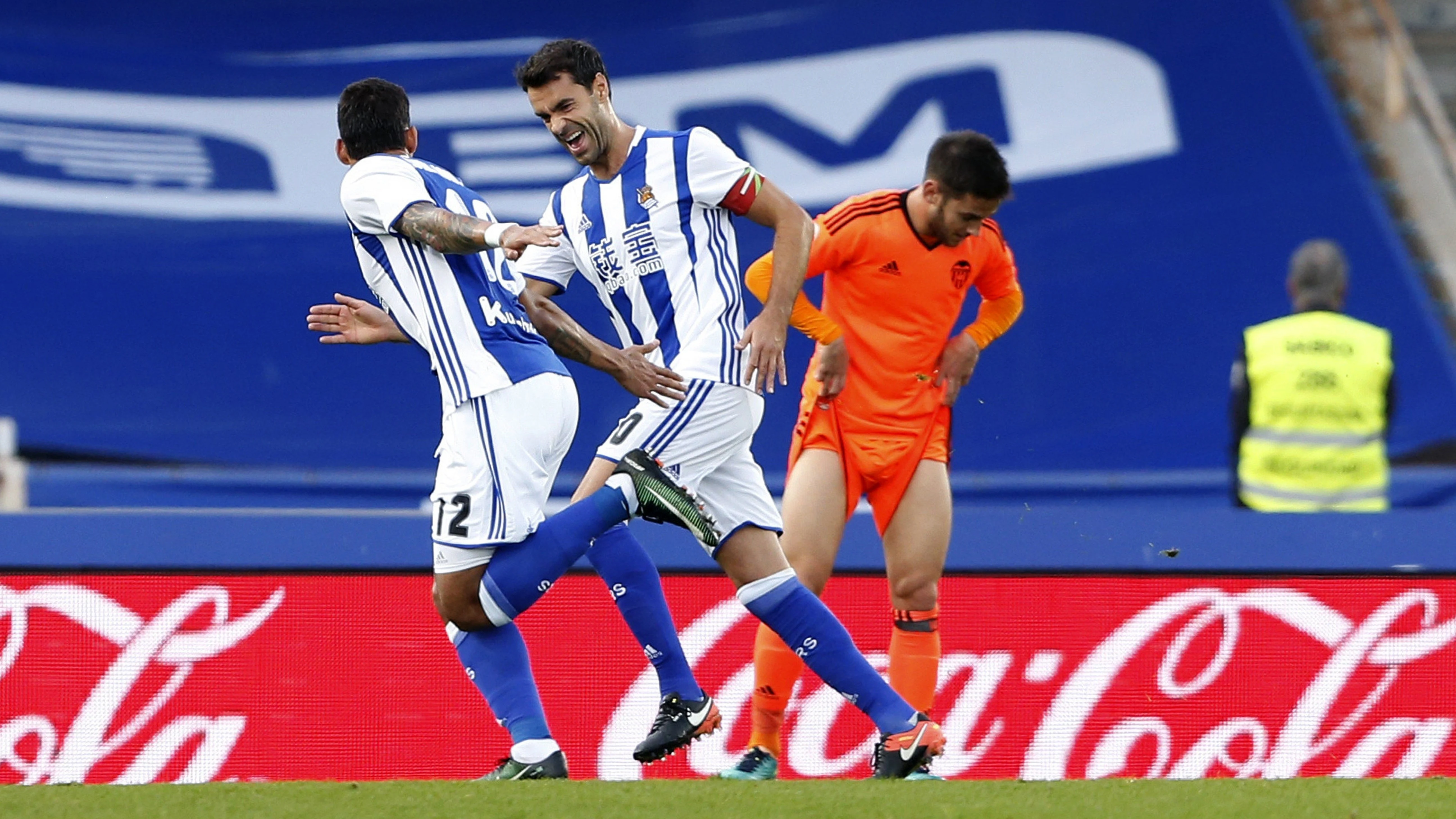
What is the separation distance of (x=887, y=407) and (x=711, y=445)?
0.70 metres

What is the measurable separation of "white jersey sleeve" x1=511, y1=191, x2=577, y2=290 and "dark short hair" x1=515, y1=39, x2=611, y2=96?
37cm

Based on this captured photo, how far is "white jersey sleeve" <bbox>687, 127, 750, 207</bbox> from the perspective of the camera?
3721 mm

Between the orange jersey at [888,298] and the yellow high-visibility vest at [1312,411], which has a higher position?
the orange jersey at [888,298]

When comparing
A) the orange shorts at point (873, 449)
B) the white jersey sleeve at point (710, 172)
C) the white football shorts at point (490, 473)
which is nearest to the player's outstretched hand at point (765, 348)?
the white jersey sleeve at point (710, 172)

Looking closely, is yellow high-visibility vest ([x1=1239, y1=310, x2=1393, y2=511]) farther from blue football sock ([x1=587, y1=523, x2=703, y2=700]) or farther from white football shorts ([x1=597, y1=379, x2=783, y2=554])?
blue football sock ([x1=587, y1=523, x2=703, y2=700])

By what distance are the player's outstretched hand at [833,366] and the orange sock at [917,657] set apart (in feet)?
1.79

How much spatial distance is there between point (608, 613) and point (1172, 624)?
145cm

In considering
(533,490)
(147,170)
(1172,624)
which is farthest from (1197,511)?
(147,170)

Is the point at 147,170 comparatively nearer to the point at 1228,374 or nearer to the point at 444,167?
the point at 444,167

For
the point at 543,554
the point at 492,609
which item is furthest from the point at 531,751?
the point at 543,554

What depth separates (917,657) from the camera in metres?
4.17

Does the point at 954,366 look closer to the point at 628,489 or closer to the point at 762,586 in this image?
the point at 762,586

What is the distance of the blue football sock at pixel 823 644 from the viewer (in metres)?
3.66

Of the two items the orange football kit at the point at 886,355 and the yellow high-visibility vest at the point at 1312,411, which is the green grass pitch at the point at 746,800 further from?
the yellow high-visibility vest at the point at 1312,411
